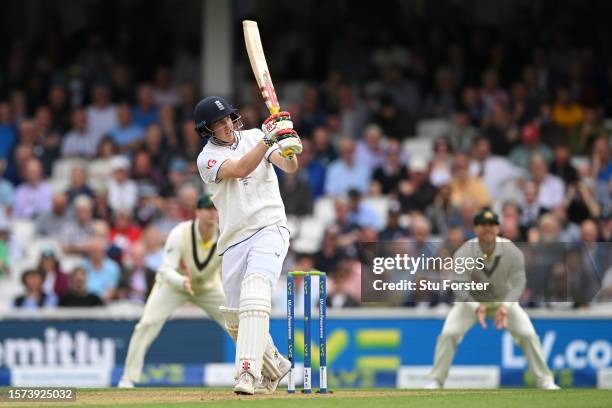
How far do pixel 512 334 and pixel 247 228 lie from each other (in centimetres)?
343

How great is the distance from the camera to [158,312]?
12492 millimetres

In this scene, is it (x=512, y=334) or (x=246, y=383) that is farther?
(x=512, y=334)

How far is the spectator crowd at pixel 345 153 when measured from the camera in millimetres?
15625

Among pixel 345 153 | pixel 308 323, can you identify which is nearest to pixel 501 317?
pixel 308 323

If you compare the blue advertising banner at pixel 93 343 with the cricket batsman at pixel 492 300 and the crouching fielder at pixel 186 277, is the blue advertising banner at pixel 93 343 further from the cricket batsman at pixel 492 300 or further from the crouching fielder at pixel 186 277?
the cricket batsman at pixel 492 300

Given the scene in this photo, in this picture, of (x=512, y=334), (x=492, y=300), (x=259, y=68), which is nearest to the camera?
(x=259, y=68)

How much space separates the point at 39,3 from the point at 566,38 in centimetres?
812

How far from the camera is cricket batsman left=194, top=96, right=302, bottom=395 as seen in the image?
9062mm

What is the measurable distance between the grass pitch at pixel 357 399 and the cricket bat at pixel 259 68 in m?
2.00

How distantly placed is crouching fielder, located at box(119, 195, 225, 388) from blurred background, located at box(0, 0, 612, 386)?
81.7 inches

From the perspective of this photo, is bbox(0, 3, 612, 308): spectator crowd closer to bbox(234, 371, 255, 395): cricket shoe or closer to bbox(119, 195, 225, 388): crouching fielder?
bbox(119, 195, 225, 388): crouching fielder

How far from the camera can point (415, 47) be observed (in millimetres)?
19141

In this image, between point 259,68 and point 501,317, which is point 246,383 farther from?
point 501,317

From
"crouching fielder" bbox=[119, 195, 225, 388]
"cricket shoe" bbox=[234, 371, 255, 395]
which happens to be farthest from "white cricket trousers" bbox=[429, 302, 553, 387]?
"cricket shoe" bbox=[234, 371, 255, 395]
